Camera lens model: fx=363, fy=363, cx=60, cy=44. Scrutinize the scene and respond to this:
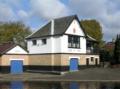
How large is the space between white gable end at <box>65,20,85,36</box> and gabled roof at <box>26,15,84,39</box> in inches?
29.5

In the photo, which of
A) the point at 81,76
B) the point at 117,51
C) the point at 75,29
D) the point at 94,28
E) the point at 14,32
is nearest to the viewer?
the point at 81,76

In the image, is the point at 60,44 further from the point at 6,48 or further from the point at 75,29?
the point at 6,48

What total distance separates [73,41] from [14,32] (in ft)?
118

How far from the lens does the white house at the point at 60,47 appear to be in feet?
187

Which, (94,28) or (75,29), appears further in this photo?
(94,28)

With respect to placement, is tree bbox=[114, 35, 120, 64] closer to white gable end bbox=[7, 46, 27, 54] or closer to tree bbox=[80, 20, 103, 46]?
white gable end bbox=[7, 46, 27, 54]

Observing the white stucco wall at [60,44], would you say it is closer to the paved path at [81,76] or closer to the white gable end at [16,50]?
the white gable end at [16,50]

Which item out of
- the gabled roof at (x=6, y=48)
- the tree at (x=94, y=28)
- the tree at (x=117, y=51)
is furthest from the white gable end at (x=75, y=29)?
the tree at (x=94, y=28)

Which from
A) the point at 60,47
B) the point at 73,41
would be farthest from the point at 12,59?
the point at 73,41

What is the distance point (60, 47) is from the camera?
5684cm

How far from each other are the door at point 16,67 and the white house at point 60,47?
2460 millimetres

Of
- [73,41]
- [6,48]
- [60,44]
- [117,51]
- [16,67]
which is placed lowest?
[16,67]

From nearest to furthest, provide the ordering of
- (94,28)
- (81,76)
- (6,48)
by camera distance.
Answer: (81,76), (6,48), (94,28)

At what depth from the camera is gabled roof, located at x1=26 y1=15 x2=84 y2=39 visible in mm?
57550
